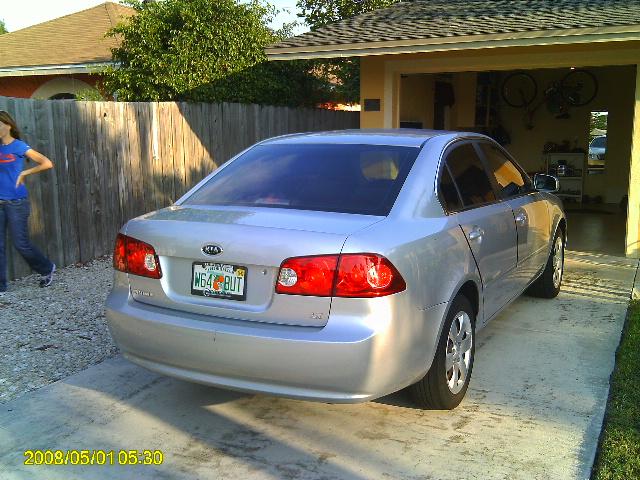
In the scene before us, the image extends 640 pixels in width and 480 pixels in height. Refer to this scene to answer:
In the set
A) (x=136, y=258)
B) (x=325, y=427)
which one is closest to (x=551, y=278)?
(x=325, y=427)

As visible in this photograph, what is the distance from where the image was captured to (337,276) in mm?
3129

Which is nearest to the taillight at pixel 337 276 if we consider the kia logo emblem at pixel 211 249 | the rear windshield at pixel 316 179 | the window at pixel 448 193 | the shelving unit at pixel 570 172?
the kia logo emblem at pixel 211 249

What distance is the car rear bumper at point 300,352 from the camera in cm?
310

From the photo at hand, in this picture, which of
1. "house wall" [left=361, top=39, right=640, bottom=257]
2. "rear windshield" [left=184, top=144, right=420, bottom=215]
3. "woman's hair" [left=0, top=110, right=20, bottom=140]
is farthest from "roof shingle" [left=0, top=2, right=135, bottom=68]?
"rear windshield" [left=184, top=144, right=420, bottom=215]

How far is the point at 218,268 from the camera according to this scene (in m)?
3.36

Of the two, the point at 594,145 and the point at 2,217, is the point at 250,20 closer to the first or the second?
the point at 2,217

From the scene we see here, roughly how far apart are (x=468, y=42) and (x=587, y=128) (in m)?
8.09

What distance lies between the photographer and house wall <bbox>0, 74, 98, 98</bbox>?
54.4 feet

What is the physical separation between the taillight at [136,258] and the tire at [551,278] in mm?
4000

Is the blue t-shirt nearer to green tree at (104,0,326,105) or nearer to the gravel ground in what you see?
the gravel ground

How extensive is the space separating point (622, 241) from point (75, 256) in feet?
25.7

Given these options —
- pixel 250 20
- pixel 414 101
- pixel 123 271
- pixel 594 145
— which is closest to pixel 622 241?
pixel 414 101

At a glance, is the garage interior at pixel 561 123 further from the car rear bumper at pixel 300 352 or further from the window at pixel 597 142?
the car rear bumper at pixel 300 352

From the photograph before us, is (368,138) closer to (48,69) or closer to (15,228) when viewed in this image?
(15,228)
